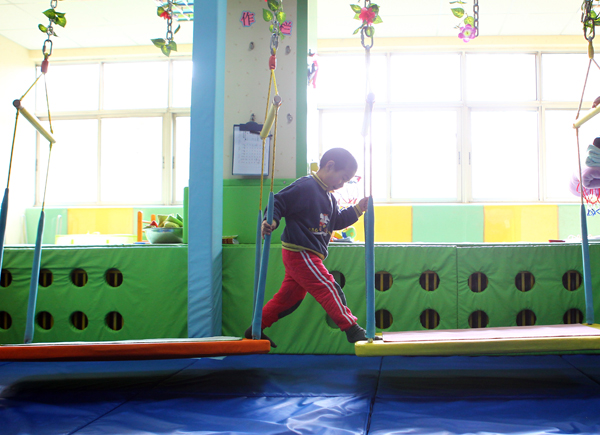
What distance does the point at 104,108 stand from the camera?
21.4 feet

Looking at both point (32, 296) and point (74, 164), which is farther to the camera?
point (74, 164)

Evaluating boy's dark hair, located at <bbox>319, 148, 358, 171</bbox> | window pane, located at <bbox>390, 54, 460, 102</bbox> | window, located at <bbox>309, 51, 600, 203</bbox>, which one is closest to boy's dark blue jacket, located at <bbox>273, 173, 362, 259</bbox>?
boy's dark hair, located at <bbox>319, 148, 358, 171</bbox>

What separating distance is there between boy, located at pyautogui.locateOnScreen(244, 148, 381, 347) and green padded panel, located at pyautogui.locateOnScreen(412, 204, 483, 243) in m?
3.50

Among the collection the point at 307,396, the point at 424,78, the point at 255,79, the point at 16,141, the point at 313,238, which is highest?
the point at 424,78

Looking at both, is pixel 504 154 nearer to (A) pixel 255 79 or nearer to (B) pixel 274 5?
(A) pixel 255 79

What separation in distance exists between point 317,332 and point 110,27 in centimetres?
518

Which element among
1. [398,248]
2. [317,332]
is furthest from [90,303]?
[398,248]

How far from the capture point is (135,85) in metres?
6.57

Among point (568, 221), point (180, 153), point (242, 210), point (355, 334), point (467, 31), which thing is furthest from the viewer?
point (180, 153)

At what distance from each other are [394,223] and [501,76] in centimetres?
264

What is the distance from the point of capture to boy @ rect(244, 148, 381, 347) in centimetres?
211

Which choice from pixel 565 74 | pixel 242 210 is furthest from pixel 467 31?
pixel 565 74

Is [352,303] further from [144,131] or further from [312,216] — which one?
[144,131]

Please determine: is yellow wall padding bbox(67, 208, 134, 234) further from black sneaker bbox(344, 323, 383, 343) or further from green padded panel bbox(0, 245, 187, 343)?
black sneaker bbox(344, 323, 383, 343)
